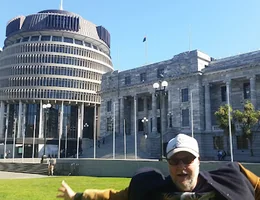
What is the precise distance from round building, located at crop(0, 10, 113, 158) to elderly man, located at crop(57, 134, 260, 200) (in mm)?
70609

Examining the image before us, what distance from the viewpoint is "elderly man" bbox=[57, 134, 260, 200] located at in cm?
244

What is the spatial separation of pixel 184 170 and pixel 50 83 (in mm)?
75853

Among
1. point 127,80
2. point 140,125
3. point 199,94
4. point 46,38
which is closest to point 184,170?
point 199,94

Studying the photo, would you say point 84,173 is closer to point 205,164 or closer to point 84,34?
point 205,164

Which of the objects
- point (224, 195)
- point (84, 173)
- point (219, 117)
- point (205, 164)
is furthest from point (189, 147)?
point (219, 117)

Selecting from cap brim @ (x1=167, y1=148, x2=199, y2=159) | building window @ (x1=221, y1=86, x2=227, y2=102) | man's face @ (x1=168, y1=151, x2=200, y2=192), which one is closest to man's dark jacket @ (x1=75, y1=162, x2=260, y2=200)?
man's face @ (x1=168, y1=151, x2=200, y2=192)

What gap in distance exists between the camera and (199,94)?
157 feet

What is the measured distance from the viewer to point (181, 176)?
99.0 inches

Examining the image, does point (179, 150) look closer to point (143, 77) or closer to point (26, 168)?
point (26, 168)

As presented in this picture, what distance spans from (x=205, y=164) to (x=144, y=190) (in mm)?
18476

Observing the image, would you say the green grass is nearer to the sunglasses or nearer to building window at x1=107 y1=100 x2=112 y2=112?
the sunglasses

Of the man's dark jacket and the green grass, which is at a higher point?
the man's dark jacket

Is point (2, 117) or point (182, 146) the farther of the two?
point (2, 117)

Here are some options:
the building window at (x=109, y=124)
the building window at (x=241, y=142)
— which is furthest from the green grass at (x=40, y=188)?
the building window at (x=109, y=124)
